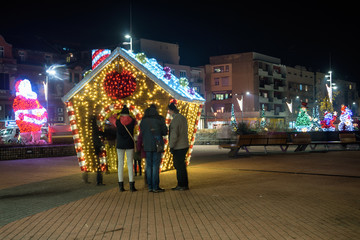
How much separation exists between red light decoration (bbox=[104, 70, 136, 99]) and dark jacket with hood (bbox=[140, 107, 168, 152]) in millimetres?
3275

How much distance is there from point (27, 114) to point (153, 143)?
19310 millimetres

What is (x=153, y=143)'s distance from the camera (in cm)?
957

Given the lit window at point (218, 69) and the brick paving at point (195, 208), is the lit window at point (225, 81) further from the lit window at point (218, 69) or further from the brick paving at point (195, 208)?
the brick paving at point (195, 208)

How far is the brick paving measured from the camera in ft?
19.7

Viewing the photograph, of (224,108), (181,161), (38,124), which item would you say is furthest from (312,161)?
(224,108)

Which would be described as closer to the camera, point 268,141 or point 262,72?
point 268,141

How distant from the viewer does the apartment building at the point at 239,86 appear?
7450 centimetres

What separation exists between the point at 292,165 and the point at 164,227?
9.54 m

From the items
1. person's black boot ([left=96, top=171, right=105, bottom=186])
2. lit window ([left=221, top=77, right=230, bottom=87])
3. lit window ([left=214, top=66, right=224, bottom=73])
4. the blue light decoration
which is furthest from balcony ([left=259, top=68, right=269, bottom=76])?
person's black boot ([left=96, top=171, right=105, bottom=186])

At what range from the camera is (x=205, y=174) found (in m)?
12.6

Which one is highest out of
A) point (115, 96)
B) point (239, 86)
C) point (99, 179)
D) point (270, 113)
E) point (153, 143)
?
point (239, 86)

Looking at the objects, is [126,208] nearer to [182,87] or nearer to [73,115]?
[73,115]

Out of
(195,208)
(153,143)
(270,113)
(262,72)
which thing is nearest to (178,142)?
(153,143)

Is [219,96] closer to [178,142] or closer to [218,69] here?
[218,69]
